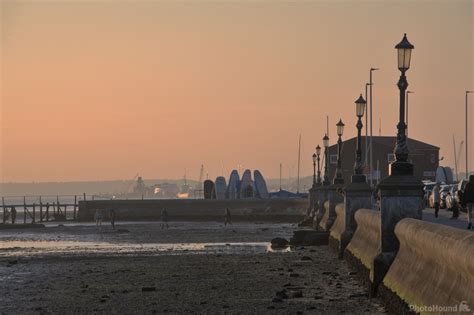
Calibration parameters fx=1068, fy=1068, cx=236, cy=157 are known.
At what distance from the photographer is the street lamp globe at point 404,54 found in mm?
22406

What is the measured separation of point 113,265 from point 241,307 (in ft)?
46.5

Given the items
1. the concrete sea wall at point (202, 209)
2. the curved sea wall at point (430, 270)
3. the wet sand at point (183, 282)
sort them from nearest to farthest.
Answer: the curved sea wall at point (430, 270) < the wet sand at point (183, 282) < the concrete sea wall at point (202, 209)

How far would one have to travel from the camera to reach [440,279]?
15875 mm

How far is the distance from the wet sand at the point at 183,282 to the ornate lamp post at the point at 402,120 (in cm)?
281

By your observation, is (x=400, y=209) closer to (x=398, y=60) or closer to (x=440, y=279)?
(x=398, y=60)

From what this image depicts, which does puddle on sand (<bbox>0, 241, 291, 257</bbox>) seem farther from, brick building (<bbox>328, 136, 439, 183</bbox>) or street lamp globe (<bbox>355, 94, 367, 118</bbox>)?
brick building (<bbox>328, 136, 439, 183</bbox>)

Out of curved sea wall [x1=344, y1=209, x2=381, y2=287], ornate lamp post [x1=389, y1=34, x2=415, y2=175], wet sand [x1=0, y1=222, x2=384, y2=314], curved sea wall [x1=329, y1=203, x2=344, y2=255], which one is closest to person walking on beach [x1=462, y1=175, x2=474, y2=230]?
curved sea wall [x1=344, y1=209, x2=381, y2=287]

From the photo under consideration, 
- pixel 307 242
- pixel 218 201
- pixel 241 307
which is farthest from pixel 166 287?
pixel 218 201

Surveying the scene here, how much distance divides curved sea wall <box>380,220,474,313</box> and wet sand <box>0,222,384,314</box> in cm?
120

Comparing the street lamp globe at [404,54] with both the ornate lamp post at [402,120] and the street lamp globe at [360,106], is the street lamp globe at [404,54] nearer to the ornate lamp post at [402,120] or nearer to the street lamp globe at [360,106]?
the ornate lamp post at [402,120]

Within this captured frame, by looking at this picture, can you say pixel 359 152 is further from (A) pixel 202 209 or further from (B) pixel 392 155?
(B) pixel 392 155

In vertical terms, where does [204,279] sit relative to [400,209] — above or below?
below

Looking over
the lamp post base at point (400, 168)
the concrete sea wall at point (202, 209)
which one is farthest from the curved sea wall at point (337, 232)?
the concrete sea wall at point (202, 209)

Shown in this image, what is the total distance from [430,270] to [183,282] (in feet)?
40.7
